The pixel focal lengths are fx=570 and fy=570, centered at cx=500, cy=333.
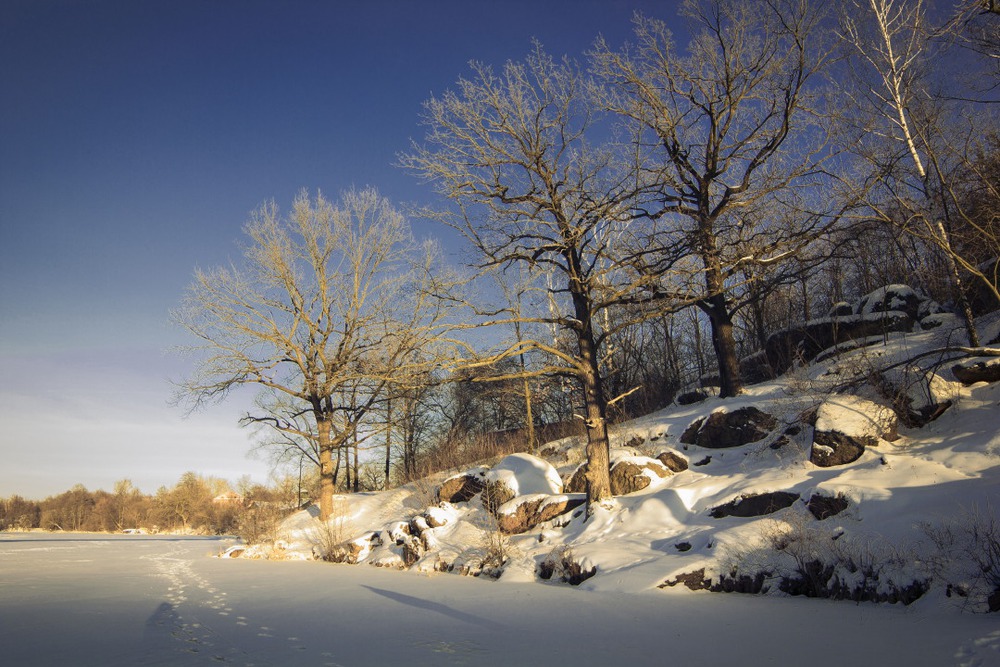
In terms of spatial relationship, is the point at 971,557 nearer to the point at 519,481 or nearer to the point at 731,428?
the point at 731,428

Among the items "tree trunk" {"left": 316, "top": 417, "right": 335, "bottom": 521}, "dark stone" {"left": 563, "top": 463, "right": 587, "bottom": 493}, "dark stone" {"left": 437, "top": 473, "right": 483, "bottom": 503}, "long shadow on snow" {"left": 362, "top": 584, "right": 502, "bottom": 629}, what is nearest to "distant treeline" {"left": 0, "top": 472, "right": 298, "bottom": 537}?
"tree trunk" {"left": 316, "top": 417, "right": 335, "bottom": 521}

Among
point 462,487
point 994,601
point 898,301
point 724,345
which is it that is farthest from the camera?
point 462,487

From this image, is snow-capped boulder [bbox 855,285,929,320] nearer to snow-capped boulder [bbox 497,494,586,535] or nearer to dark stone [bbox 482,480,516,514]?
snow-capped boulder [bbox 497,494,586,535]

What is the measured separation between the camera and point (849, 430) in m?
10.6

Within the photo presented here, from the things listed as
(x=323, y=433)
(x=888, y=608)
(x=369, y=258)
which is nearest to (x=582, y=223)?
(x=888, y=608)

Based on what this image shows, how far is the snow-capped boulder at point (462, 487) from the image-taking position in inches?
680

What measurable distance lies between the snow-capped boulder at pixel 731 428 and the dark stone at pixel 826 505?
4.96 meters

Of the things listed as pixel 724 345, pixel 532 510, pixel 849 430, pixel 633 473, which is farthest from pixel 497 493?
pixel 849 430

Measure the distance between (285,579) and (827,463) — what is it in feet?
35.1

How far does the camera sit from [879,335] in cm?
1638

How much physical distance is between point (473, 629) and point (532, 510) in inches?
318

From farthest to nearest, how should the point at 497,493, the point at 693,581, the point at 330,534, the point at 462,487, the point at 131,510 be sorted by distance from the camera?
1. the point at 131,510
2. the point at 330,534
3. the point at 462,487
4. the point at 497,493
5. the point at 693,581

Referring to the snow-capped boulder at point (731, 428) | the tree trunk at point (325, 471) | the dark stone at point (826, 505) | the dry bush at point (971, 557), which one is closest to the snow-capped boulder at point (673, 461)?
the snow-capped boulder at point (731, 428)

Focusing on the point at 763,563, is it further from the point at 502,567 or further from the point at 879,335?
the point at 879,335
